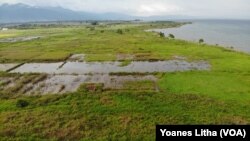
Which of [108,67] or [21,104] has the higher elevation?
[108,67]

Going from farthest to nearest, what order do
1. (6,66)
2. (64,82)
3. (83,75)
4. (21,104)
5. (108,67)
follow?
(6,66) → (108,67) → (83,75) → (64,82) → (21,104)

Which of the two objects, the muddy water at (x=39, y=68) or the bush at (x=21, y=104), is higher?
the muddy water at (x=39, y=68)

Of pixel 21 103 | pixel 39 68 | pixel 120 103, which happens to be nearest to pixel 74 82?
pixel 21 103

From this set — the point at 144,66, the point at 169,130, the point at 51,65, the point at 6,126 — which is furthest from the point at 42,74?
the point at 169,130

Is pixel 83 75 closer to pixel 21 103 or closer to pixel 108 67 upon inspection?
pixel 108 67

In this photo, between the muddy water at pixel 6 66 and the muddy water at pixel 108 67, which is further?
→ the muddy water at pixel 6 66

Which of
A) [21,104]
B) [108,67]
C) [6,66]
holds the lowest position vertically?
[21,104]

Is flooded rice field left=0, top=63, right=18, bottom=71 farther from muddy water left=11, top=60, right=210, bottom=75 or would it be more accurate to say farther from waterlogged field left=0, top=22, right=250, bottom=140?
waterlogged field left=0, top=22, right=250, bottom=140

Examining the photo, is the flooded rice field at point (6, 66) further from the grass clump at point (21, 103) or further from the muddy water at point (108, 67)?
the grass clump at point (21, 103)

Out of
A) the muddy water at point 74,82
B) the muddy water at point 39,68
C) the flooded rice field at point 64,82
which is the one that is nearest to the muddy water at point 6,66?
the muddy water at point 39,68

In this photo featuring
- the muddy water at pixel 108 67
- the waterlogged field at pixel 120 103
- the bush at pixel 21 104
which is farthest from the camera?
the muddy water at pixel 108 67
